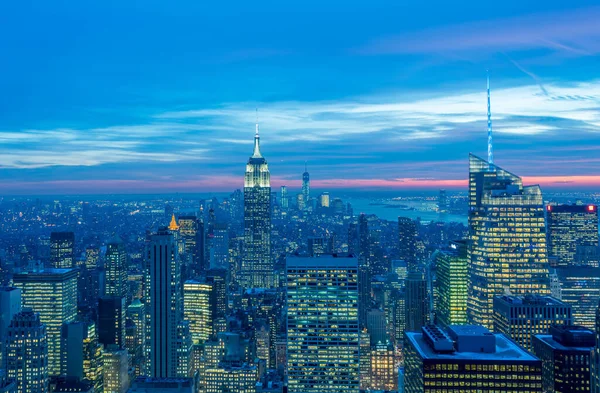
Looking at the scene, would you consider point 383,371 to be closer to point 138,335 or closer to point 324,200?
point 138,335

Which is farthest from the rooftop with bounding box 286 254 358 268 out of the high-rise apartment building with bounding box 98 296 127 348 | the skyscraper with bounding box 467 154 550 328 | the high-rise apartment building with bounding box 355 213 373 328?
the high-rise apartment building with bounding box 355 213 373 328

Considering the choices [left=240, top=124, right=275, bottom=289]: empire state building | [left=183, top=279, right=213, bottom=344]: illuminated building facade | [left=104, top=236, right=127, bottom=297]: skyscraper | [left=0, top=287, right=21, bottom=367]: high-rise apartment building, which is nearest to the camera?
[left=0, top=287, right=21, bottom=367]: high-rise apartment building

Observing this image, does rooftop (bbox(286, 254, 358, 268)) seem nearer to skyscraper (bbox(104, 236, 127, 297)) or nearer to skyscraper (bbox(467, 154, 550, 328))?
skyscraper (bbox(467, 154, 550, 328))

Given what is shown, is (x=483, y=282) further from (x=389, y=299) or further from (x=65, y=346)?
(x=65, y=346)

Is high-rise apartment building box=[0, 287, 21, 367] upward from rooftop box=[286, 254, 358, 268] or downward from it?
downward

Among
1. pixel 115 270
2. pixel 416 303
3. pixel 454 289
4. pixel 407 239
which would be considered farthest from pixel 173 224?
pixel 454 289

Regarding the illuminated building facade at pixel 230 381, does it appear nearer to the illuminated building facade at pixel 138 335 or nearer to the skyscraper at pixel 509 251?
the illuminated building facade at pixel 138 335

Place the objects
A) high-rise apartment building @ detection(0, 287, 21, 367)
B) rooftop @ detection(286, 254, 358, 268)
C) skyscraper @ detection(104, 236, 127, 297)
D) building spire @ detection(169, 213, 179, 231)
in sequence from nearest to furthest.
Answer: rooftop @ detection(286, 254, 358, 268) → high-rise apartment building @ detection(0, 287, 21, 367) → skyscraper @ detection(104, 236, 127, 297) → building spire @ detection(169, 213, 179, 231)
